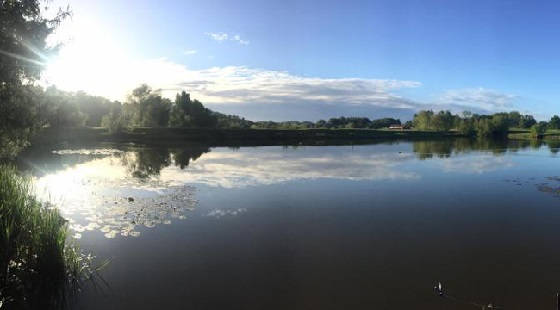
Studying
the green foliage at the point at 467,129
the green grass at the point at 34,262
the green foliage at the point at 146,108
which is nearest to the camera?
the green grass at the point at 34,262

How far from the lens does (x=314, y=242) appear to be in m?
16.7

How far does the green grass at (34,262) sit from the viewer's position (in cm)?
991

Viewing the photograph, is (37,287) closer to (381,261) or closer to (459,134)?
(381,261)

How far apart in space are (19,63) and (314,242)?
19350 mm

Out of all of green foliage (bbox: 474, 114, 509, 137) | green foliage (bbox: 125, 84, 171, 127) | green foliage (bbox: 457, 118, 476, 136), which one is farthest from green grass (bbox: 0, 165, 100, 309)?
green foliage (bbox: 474, 114, 509, 137)

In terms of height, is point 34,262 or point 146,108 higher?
point 146,108

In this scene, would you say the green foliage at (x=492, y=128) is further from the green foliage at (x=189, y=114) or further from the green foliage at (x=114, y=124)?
the green foliage at (x=114, y=124)

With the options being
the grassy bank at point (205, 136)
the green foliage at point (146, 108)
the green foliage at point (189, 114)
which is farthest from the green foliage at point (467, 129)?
the green foliage at point (146, 108)

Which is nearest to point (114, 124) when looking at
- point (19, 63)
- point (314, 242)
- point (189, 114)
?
point (189, 114)

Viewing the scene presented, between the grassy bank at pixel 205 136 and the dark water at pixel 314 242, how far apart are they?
55.6 meters

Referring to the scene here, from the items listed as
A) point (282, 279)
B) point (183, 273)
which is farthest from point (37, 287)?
point (282, 279)

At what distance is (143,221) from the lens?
19297 millimetres

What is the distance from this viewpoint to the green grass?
9.91 metres

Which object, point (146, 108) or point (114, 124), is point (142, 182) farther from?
point (146, 108)
